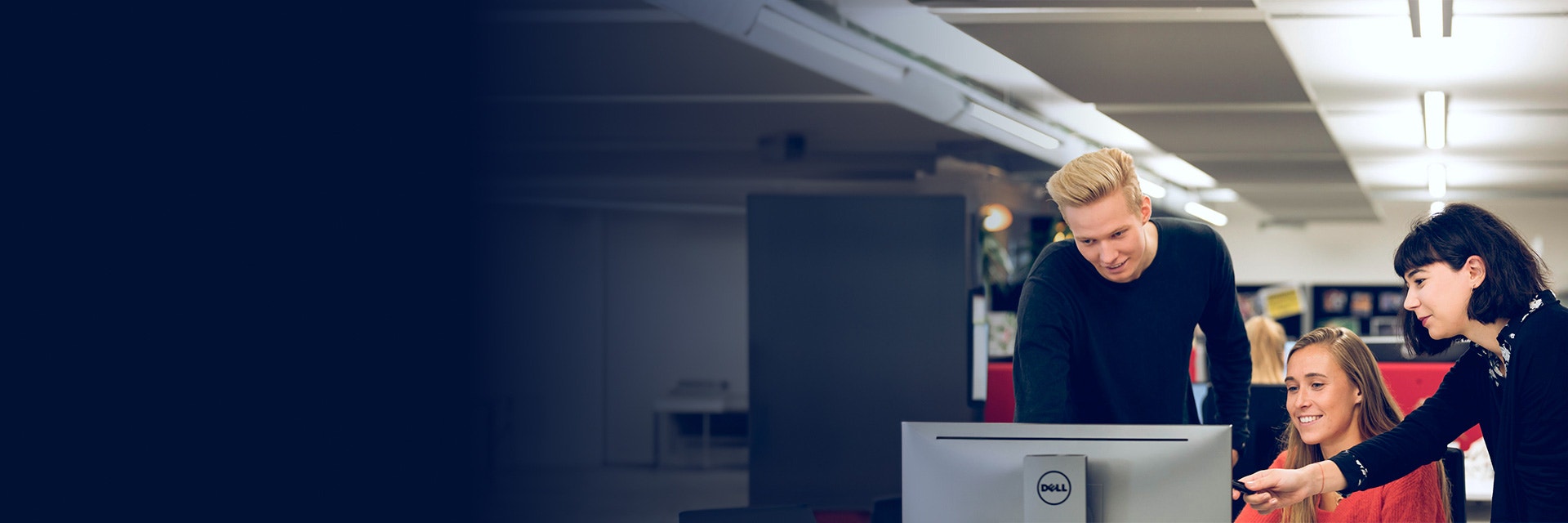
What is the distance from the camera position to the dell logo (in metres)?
1.79

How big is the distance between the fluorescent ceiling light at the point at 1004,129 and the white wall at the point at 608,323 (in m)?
4.86

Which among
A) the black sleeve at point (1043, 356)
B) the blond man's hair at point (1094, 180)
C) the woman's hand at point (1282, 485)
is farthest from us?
the black sleeve at point (1043, 356)

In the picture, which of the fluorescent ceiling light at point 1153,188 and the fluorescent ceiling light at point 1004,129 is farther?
the fluorescent ceiling light at point 1153,188

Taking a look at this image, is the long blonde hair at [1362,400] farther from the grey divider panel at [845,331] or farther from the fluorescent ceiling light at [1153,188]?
the fluorescent ceiling light at [1153,188]

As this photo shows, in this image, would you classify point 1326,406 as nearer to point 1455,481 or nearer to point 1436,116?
point 1455,481

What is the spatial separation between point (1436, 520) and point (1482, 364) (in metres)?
0.45

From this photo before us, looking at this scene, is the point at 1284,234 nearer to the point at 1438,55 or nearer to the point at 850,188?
the point at 850,188

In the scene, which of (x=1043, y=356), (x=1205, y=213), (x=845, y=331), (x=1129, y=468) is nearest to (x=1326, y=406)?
(x=1043, y=356)

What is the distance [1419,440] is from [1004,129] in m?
4.11

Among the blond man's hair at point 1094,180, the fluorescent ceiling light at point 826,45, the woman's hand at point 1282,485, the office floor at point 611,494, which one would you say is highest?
the fluorescent ceiling light at point 826,45

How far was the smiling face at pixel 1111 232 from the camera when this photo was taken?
2365 millimetres

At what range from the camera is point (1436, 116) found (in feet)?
20.6

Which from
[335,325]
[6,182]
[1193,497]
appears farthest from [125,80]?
[1193,497]

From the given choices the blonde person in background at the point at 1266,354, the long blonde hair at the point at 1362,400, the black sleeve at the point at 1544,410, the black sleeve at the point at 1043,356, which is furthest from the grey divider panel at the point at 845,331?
the black sleeve at the point at 1544,410
